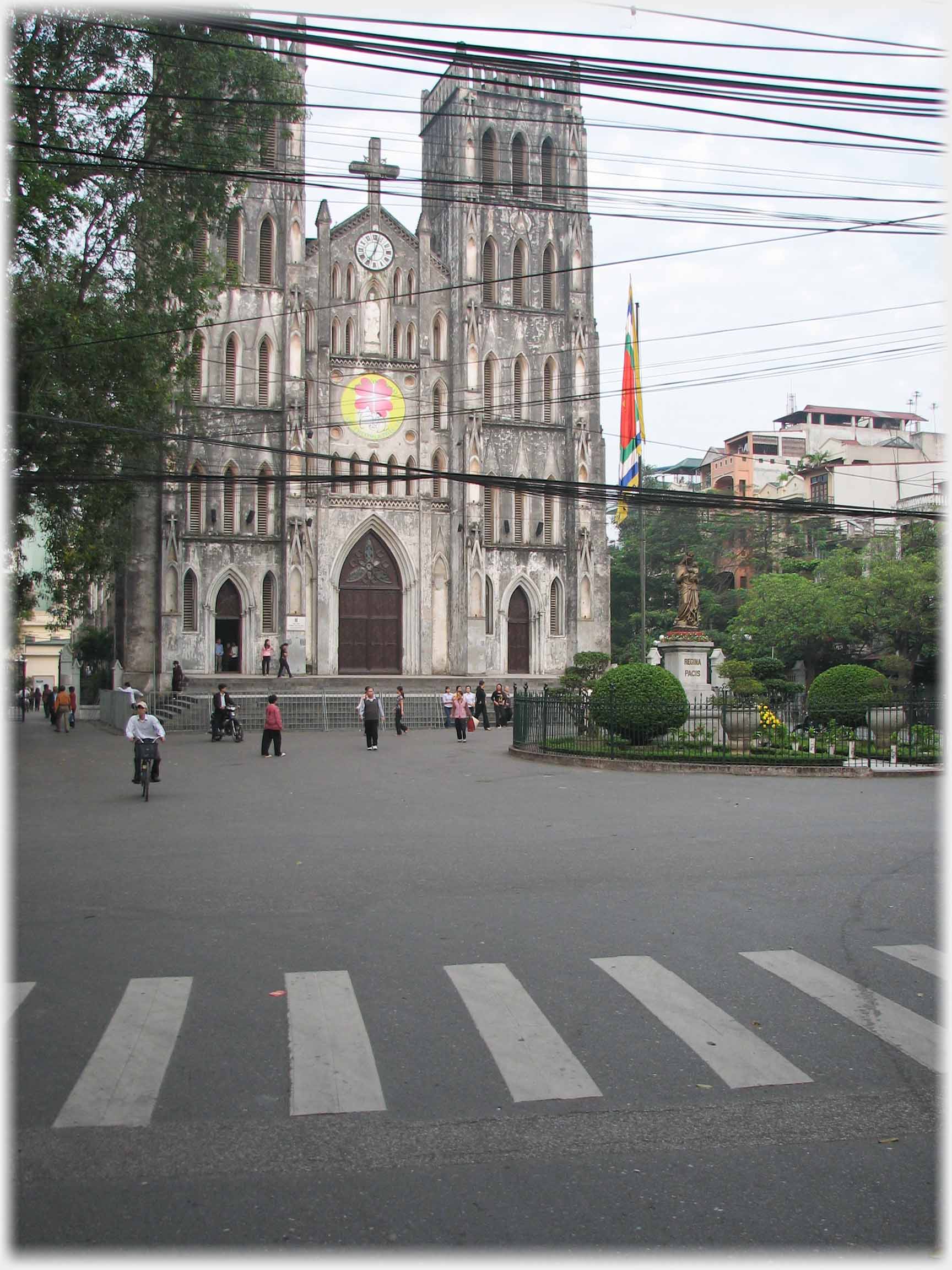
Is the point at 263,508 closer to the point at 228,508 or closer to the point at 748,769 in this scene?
the point at 228,508

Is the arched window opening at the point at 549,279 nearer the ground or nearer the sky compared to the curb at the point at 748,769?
nearer the sky

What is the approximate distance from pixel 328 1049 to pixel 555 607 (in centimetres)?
4083

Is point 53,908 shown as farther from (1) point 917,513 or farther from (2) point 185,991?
(1) point 917,513

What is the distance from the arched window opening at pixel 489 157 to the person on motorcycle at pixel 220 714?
85.2 ft

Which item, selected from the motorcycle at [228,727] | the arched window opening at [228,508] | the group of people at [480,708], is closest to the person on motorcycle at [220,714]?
the motorcycle at [228,727]

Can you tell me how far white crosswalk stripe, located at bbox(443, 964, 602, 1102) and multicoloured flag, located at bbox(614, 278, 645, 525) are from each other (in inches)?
1094

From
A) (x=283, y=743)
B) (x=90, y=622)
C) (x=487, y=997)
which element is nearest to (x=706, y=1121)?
(x=487, y=997)

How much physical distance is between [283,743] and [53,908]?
19.2 meters

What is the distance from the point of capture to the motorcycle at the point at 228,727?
2864 cm

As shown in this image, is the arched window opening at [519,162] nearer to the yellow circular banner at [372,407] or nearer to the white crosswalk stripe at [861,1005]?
the yellow circular banner at [372,407]

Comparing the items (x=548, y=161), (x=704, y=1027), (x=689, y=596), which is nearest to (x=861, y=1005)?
(x=704, y=1027)

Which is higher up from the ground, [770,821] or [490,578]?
[490,578]

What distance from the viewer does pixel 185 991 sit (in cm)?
692

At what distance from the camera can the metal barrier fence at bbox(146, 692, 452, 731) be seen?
3362 centimetres
